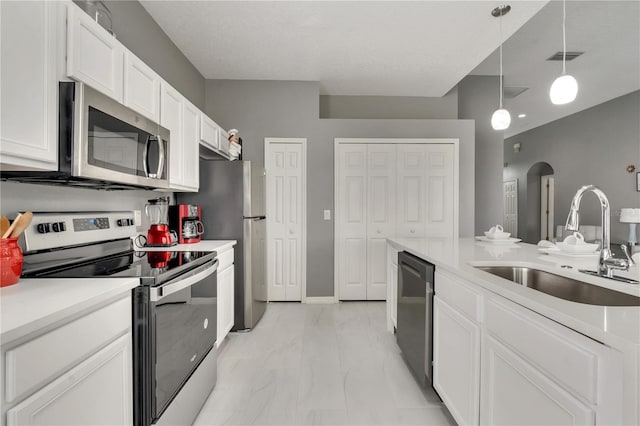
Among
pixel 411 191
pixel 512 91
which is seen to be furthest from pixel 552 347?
pixel 512 91

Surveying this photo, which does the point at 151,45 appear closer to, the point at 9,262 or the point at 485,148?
the point at 9,262

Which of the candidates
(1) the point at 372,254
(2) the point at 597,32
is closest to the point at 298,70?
(1) the point at 372,254

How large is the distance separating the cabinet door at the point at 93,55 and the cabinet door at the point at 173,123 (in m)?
0.47

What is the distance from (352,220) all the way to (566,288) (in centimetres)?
268

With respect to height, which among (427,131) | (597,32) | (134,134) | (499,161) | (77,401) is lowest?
(77,401)

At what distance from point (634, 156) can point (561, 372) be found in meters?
6.43

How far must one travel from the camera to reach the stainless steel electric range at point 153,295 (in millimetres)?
1290

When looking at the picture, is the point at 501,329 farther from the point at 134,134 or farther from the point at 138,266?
the point at 134,134

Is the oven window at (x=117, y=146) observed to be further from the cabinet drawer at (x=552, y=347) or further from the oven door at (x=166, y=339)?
the cabinet drawer at (x=552, y=347)

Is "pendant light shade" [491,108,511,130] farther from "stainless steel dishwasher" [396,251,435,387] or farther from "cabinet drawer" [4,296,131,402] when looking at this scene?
"cabinet drawer" [4,296,131,402]

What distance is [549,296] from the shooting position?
103 cm

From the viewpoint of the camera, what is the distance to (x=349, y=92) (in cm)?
436

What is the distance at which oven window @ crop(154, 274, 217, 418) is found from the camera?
4.46 ft

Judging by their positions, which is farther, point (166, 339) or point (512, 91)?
point (512, 91)
